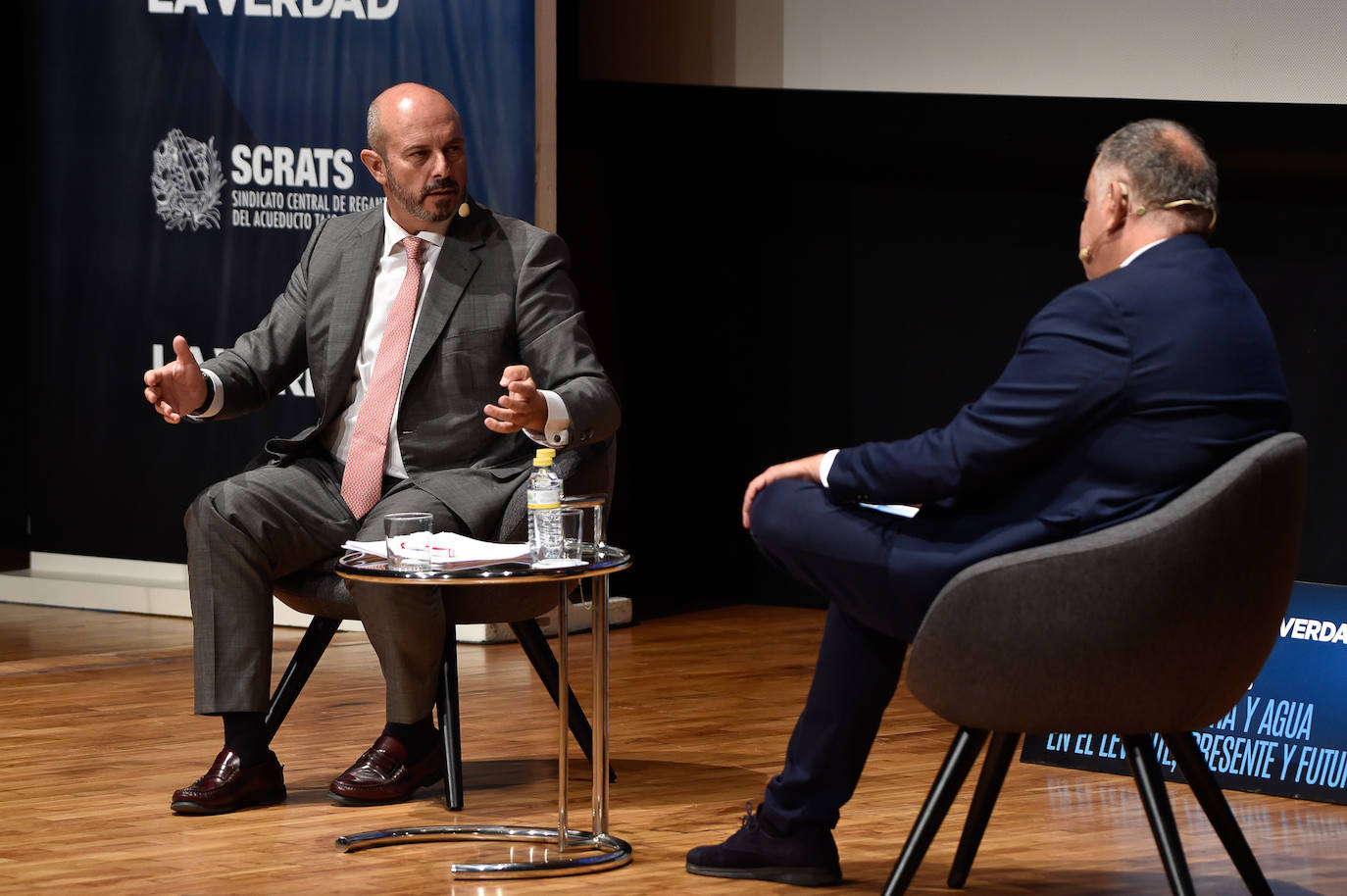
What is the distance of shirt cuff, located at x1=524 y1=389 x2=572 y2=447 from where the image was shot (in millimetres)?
3635

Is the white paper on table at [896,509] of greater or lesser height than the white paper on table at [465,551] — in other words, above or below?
above

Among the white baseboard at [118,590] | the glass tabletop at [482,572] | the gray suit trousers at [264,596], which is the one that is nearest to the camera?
the glass tabletop at [482,572]

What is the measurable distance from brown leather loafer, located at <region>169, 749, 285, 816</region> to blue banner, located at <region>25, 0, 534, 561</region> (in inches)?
85.4

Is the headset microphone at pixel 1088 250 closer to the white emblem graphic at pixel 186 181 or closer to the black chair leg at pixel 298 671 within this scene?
the black chair leg at pixel 298 671

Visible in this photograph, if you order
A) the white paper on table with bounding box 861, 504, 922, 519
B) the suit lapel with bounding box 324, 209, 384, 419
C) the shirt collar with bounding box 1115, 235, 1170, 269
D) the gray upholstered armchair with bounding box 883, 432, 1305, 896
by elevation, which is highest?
the shirt collar with bounding box 1115, 235, 1170, 269

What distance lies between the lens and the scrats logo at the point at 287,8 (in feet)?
18.7

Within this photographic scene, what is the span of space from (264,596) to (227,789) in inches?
14.4

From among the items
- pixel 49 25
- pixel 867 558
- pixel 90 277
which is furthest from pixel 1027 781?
pixel 49 25

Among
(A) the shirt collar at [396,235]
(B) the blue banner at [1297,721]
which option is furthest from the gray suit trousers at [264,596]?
(B) the blue banner at [1297,721]

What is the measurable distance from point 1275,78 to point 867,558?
7.91 ft

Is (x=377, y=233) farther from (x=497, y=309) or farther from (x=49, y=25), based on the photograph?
(x=49, y=25)

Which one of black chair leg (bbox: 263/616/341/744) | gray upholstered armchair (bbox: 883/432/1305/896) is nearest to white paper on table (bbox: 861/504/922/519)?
gray upholstered armchair (bbox: 883/432/1305/896)

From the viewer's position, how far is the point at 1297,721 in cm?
393

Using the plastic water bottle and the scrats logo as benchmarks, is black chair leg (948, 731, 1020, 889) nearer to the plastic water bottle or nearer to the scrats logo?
the plastic water bottle
